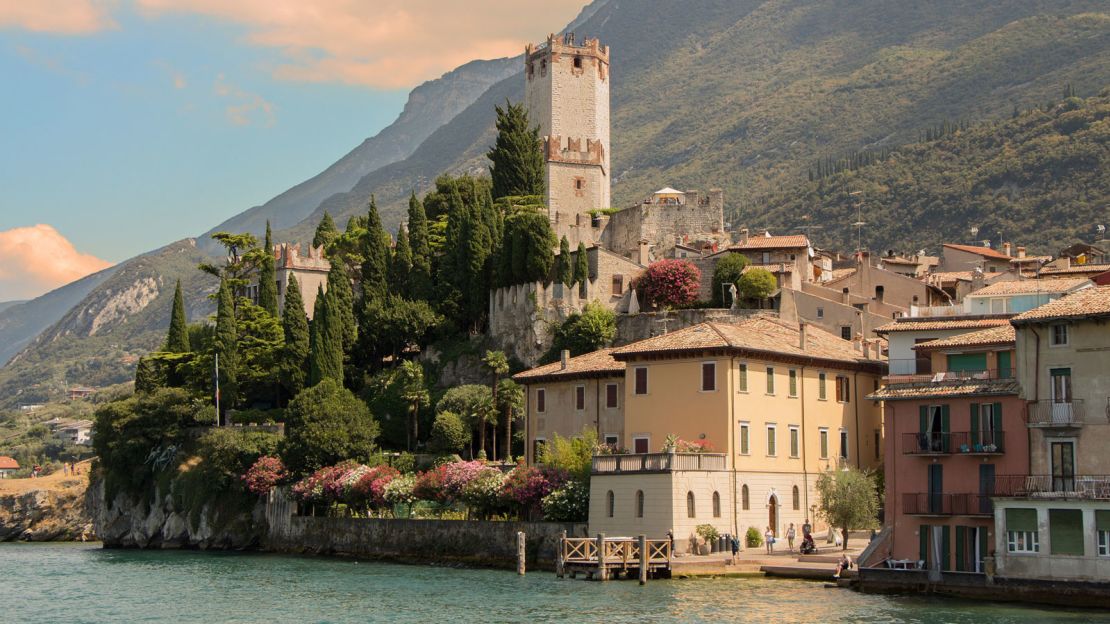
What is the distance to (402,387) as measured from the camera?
84.1 meters

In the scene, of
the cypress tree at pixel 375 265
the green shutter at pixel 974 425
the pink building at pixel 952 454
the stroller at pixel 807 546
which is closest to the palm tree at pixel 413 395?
the cypress tree at pixel 375 265

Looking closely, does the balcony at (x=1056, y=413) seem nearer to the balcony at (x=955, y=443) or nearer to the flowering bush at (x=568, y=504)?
the balcony at (x=955, y=443)

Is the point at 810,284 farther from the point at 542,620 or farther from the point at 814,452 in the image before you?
the point at 542,620

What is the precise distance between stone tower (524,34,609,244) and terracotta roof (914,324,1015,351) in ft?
164

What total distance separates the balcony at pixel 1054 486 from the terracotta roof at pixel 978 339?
19.3ft

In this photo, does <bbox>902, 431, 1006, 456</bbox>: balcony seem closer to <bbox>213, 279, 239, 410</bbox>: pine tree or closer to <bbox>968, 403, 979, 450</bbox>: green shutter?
<bbox>968, 403, 979, 450</bbox>: green shutter

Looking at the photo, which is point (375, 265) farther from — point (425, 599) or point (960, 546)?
point (960, 546)

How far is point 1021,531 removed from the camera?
44656mm

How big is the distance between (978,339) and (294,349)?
4752 cm

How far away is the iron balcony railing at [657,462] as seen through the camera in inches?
2224

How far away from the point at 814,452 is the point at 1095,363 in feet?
65.7

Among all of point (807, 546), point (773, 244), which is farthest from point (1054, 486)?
point (773, 244)

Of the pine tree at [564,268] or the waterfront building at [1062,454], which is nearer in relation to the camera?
the waterfront building at [1062,454]

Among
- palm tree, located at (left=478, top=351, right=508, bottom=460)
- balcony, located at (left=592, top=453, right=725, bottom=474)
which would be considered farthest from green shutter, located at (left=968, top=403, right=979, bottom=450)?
palm tree, located at (left=478, top=351, right=508, bottom=460)
